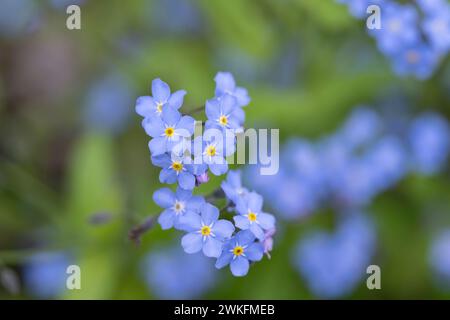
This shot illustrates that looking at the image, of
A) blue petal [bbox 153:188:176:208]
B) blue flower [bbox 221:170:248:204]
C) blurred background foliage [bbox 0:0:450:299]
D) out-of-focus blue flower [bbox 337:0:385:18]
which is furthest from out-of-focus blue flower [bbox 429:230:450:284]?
blue petal [bbox 153:188:176:208]

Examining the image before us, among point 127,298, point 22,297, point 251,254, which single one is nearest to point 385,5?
point 251,254

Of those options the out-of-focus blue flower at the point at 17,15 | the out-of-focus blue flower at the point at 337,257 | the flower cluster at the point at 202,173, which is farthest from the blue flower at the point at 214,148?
the out-of-focus blue flower at the point at 17,15

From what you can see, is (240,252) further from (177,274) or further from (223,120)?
(177,274)

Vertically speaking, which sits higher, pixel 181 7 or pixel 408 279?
pixel 181 7

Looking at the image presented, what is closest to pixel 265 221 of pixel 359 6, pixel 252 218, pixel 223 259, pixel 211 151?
pixel 252 218

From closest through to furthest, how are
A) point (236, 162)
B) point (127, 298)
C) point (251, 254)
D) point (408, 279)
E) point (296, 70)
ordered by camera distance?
A: 1. point (251, 254)
2. point (236, 162)
3. point (127, 298)
4. point (408, 279)
5. point (296, 70)

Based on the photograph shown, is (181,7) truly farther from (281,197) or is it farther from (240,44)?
(281,197)
